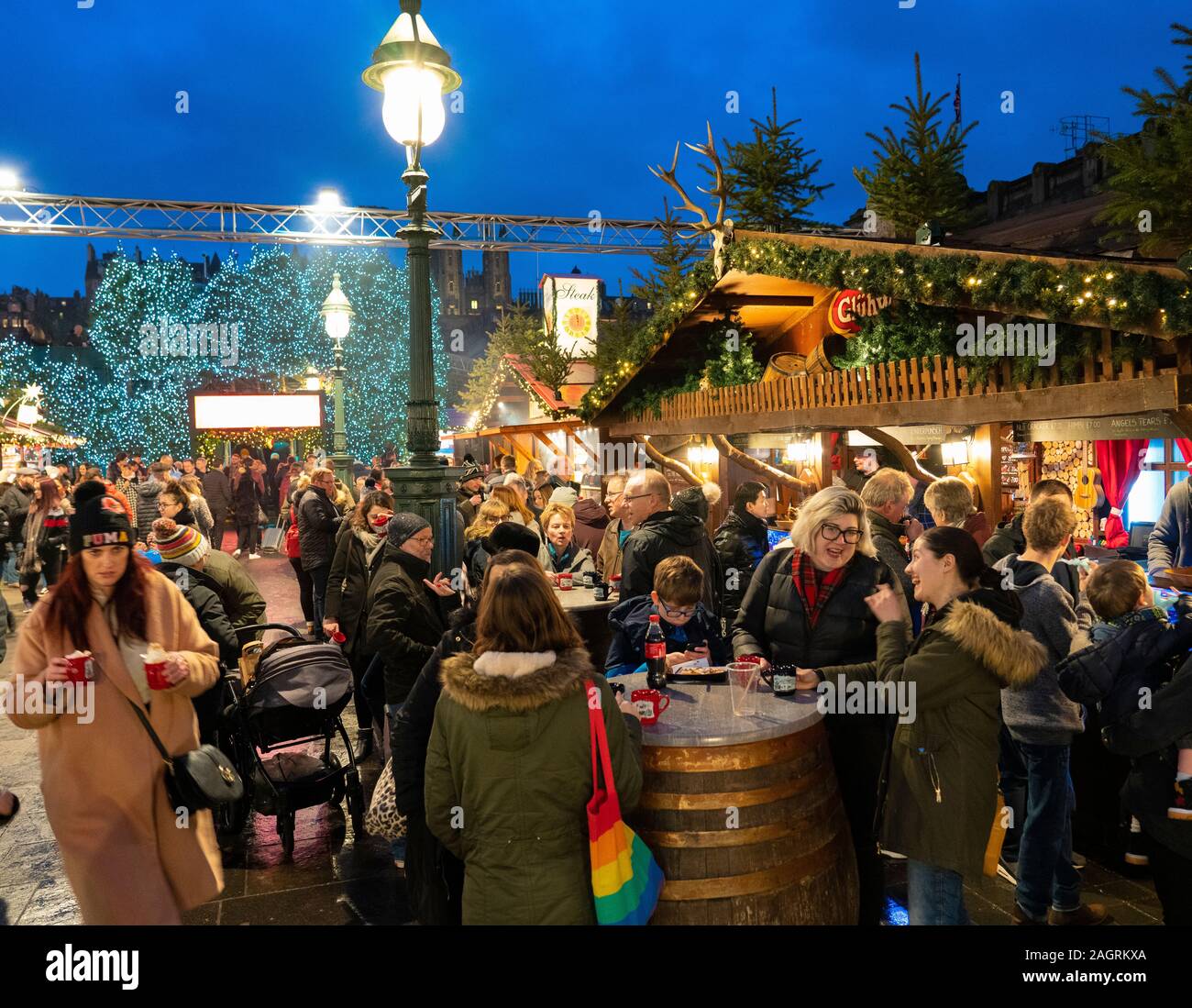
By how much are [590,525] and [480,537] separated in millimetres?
2736

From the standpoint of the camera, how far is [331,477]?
914 cm

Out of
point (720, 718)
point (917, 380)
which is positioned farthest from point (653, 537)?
point (917, 380)

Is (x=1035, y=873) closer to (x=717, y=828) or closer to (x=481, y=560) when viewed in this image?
(x=717, y=828)

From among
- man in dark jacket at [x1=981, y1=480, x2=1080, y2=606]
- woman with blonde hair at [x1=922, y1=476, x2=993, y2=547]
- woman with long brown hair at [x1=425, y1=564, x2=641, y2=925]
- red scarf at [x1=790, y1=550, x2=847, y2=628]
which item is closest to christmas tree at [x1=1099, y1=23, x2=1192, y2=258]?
man in dark jacket at [x1=981, y1=480, x2=1080, y2=606]

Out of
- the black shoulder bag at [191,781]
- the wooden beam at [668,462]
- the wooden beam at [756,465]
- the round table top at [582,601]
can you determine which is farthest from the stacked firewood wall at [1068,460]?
the black shoulder bag at [191,781]

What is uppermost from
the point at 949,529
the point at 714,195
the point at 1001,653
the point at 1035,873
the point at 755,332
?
the point at 714,195

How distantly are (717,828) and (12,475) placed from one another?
15483mm

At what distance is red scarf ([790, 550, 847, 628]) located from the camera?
3.81 metres

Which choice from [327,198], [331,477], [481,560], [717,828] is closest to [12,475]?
[331,477]

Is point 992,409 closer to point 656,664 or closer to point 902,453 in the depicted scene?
point 902,453

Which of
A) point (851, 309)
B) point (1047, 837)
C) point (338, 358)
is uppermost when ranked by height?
point (338, 358)

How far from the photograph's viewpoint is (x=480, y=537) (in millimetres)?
5793

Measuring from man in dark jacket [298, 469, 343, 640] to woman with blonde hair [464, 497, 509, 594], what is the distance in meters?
2.87

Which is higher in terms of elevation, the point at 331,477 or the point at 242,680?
the point at 331,477
